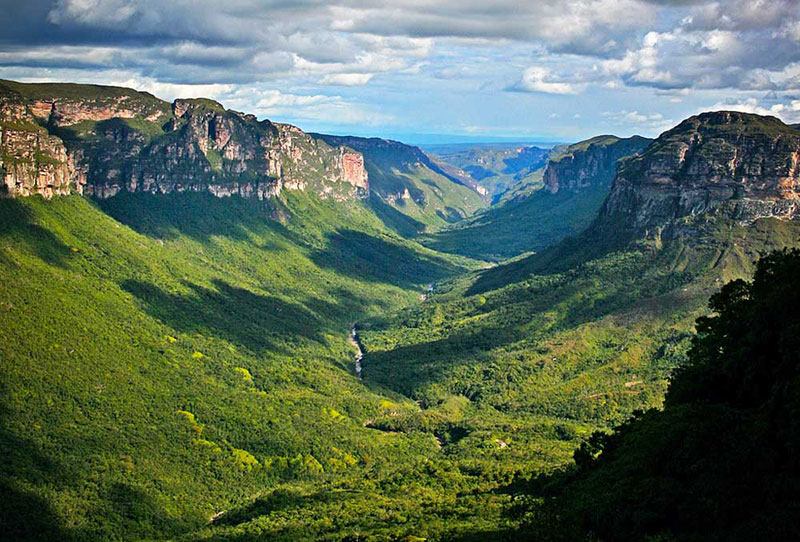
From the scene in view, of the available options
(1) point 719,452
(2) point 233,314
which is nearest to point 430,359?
(2) point 233,314

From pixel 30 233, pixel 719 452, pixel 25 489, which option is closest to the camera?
pixel 719 452

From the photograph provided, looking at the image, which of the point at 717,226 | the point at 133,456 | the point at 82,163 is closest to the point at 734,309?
the point at 133,456

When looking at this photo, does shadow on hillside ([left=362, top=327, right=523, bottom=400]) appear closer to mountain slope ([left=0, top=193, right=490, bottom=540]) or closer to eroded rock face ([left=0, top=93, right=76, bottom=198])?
mountain slope ([left=0, top=193, right=490, bottom=540])

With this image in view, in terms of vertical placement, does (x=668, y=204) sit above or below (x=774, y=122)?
below

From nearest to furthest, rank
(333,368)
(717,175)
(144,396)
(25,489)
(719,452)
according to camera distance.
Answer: (719,452) → (25,489) → (144,396) → (333,368) → (717,175)

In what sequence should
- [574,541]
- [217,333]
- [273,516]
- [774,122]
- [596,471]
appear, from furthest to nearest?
1. [774,122]
2. [217,333]
3. [273,516]
4. [596,471]
5. [574,541]

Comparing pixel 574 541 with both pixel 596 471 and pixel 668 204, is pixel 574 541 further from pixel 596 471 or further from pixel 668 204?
pixel 668 204

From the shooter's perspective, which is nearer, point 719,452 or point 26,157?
point 719,452

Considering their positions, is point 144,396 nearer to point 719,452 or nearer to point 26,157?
point 26,157
